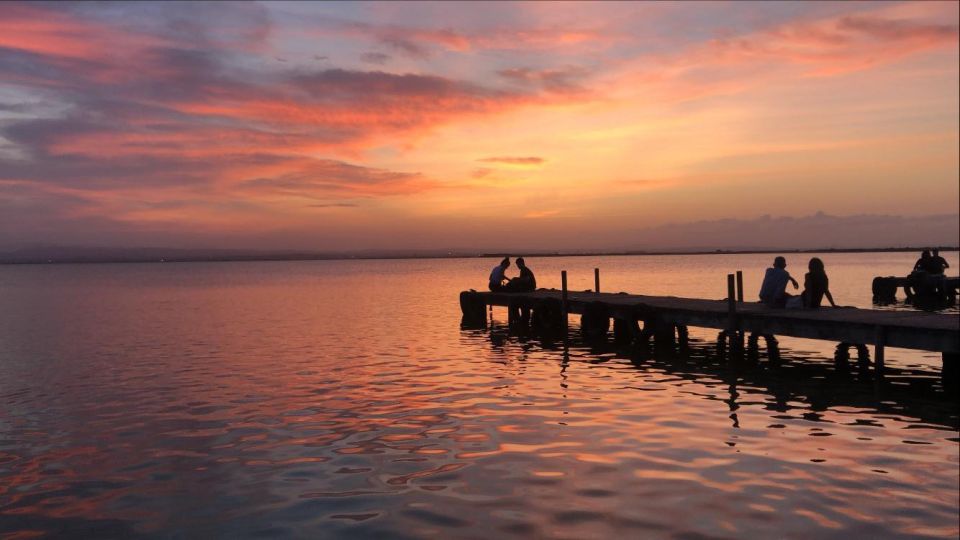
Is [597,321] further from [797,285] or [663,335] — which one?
[797,285]

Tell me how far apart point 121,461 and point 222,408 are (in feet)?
15.1

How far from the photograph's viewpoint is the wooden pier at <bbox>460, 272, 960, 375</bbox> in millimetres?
18219

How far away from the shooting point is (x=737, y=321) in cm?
2347

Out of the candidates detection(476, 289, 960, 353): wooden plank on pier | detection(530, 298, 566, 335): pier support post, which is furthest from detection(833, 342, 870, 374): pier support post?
detection(530, 298, 566, 335): pier support post

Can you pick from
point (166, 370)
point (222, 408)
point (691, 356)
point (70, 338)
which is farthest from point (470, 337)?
point (70, 338)

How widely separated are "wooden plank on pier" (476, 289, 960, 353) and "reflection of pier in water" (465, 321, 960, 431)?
109cm

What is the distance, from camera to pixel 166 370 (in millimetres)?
24234

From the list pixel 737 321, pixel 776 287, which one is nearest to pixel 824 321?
pixel 737 321

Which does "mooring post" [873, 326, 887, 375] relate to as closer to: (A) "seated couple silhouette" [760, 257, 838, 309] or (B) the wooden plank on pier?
(B) the wooden plank on pier

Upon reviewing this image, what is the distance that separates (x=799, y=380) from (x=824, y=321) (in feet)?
5.79

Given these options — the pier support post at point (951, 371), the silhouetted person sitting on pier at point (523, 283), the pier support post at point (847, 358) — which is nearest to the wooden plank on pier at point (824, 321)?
the pier support post at point (951, 371)

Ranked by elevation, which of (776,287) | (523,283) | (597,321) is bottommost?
(597,321)

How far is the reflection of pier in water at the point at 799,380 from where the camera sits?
1595cm

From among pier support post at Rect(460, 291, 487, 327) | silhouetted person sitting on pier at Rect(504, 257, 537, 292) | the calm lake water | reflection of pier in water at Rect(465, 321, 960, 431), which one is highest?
silhouetted person sitting on pier at Rect(504, 257, 537, 292)
